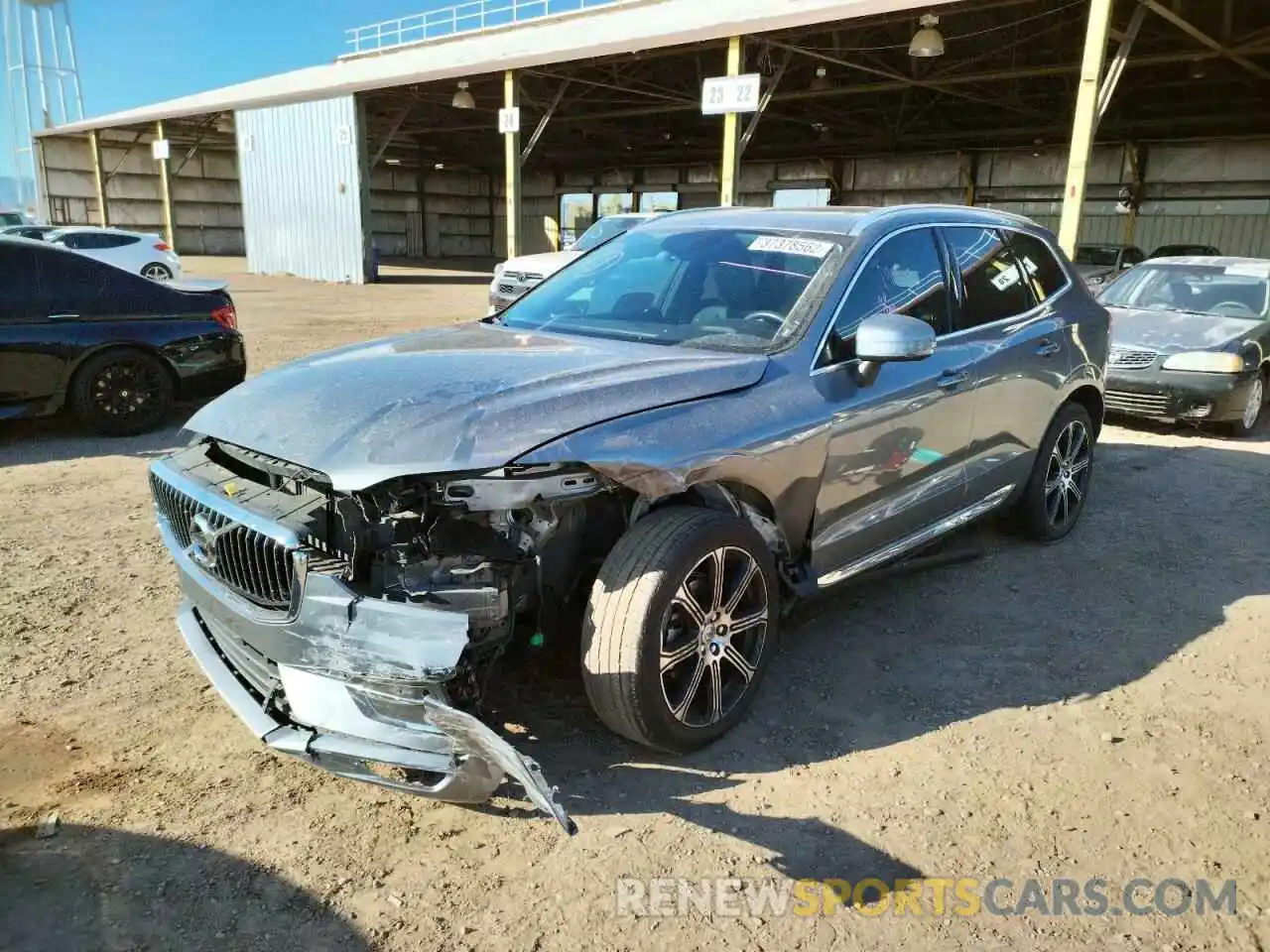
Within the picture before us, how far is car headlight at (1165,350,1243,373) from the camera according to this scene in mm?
7738

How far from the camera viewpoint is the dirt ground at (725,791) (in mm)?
2285

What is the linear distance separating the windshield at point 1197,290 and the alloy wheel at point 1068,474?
182 inches

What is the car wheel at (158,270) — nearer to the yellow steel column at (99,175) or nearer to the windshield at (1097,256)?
the yellow steel column at (99,175)

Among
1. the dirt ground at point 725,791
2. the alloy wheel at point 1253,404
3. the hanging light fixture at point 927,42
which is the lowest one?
the dirt ground at point 725,791

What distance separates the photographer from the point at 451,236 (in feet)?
145

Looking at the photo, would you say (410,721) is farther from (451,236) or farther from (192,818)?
(451,236)

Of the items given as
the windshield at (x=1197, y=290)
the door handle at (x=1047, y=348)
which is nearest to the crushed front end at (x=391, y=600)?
the door handle at (x=1047, y=348)

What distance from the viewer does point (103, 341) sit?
270 inches

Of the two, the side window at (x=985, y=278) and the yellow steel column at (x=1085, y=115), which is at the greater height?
the yellow steel column at (x=1085, y=115)

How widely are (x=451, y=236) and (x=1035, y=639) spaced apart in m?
43.4

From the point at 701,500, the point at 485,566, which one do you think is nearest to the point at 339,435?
the point at 485,566

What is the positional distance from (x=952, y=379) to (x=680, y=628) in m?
1.80

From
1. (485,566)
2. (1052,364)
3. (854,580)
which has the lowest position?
(854,580)

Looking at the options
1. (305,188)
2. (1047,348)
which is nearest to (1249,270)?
(1047,348)
